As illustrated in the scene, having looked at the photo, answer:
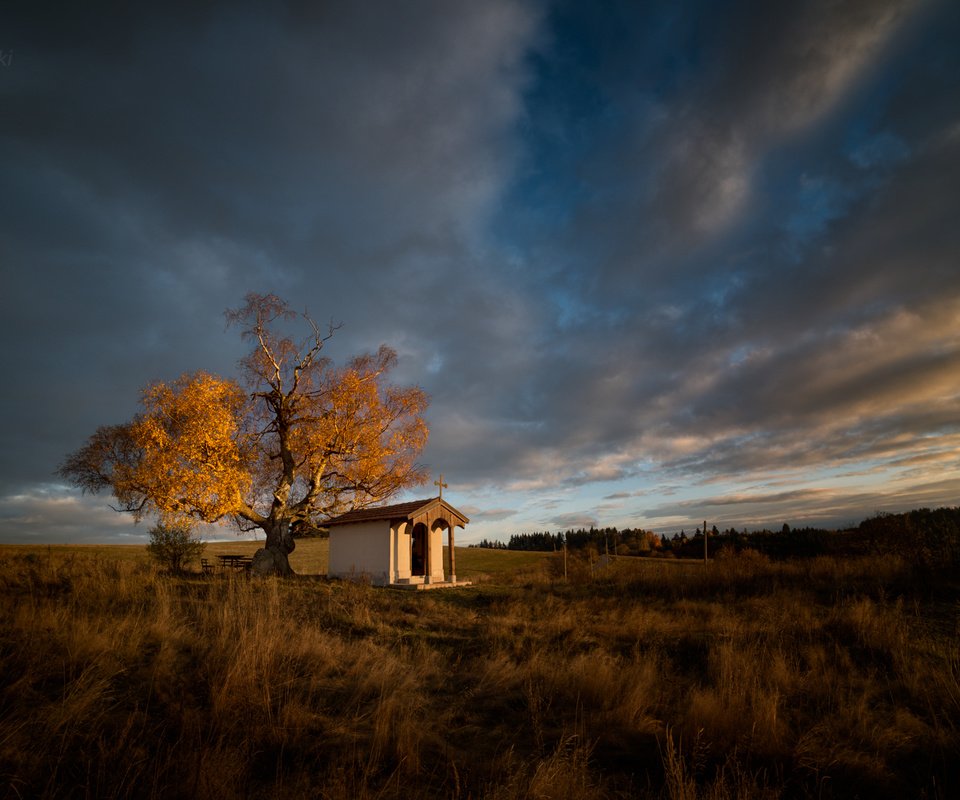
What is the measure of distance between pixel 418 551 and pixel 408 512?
484 cm

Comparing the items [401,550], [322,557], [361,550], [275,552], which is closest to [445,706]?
[275,552]

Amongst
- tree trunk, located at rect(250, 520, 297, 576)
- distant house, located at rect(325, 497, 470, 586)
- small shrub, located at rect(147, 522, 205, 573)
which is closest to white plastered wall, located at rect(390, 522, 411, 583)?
distant house, located at rect(325, 497, 470, 586)

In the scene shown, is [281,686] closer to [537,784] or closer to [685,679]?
[537,784]

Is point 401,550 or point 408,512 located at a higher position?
point 408,512

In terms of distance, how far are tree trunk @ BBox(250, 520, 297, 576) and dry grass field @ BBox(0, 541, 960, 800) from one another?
1321cm

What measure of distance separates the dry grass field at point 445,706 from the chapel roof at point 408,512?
51.1 feet

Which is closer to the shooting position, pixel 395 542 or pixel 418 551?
pixel 395 542

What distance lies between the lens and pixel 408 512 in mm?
27172

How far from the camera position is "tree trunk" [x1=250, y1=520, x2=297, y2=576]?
24.3 meters

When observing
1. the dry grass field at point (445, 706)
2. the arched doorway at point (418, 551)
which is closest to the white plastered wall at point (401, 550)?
the arched doorway at point (418, 551)

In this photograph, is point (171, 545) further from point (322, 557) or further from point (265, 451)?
point (322, 557)

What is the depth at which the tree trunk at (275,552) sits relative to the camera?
2434cm

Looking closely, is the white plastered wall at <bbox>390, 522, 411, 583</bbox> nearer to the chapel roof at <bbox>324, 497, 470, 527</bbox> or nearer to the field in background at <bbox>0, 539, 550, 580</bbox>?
the chapel roof at <bbox>324, 497, 470, 527</bbox>

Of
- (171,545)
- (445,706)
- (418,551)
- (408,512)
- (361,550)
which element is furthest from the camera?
(418,551)
